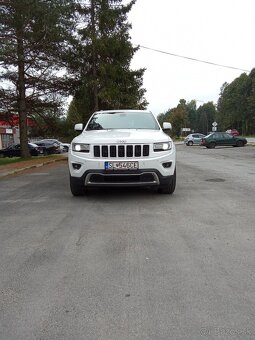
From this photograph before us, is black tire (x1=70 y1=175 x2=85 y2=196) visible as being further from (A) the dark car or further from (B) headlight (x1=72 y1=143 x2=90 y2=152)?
(A) the dark car

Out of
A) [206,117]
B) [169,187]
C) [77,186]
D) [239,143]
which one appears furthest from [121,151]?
[206,117]

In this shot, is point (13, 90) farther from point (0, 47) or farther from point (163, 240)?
point (163, 240)

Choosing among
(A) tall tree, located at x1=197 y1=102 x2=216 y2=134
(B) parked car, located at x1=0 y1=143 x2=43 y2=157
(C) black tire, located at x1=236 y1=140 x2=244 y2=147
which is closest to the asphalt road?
(B) parked car, located at x1=0 y1=143 x2=43 y2=157

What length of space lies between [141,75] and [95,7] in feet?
17.5

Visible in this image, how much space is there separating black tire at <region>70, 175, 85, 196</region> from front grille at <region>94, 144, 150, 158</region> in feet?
2.06

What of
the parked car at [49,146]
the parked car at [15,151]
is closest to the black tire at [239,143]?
the parked car at [49,146]

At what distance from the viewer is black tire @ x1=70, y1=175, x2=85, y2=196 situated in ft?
25.1

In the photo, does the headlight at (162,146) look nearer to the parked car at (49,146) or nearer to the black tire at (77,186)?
the black tire at (77,186)

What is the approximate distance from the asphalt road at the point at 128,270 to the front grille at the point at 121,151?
35.7 inches

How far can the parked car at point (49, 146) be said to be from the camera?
131ft

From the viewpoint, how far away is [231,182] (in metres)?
10.2

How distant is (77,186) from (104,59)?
20.0 metres

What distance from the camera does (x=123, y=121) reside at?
30.2 ft

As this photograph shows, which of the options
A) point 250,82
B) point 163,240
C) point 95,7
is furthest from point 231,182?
point 250,82
